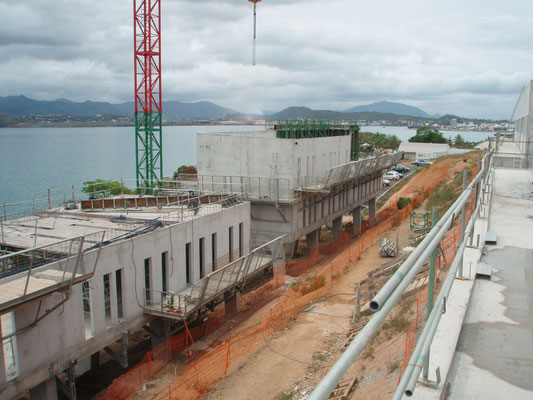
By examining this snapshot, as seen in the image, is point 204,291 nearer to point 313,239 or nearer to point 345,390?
point 345,390

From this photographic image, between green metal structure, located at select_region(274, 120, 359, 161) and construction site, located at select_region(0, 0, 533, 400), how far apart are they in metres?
9.74

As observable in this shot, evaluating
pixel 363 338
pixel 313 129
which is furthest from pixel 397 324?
pixel 313 129

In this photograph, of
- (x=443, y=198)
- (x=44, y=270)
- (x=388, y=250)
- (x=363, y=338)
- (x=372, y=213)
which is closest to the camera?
(x=363, y=338)

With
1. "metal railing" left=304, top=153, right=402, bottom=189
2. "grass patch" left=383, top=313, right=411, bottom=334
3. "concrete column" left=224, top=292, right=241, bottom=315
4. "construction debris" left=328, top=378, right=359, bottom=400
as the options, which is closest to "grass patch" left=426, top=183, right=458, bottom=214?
"metal railing" left=304, top=153, right=402, bottom=189

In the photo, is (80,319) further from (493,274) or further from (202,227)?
(493,274)

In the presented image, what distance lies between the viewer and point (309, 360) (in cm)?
1755

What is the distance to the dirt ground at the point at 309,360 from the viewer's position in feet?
40.4

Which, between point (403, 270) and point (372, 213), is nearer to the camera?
point (403, 270)

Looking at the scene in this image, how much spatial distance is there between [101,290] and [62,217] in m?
7.28

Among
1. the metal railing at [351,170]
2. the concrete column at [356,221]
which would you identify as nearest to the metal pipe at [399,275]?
the metal railing at [351,170]

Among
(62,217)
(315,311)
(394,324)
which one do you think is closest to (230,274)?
(315,311)

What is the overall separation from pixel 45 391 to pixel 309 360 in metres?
8.82

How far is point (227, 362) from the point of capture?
17.8m

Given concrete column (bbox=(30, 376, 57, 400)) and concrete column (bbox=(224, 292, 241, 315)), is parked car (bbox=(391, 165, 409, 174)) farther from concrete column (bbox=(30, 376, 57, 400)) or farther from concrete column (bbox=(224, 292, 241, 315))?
concrete column (bbox=(30, 376, 57, 400))
